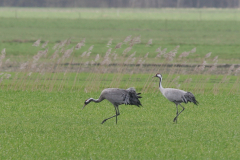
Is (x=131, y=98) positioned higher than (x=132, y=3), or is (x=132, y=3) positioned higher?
(x=131, y=98)

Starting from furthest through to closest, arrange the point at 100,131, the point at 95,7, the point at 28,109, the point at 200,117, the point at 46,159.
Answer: the point at 95,7 < the point at 28,109 < the point at 200,117 < the point at 100,131 < the point at 46,159

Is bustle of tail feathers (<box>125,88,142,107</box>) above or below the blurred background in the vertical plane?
above

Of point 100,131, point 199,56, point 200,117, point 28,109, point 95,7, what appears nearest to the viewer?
point 100,131

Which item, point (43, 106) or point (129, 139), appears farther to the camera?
point (43, 106)

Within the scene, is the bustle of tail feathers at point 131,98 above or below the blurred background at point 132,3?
above

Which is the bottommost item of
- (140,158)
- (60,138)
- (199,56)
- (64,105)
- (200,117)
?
(199,56)

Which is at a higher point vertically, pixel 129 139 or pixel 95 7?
pixel 129 139

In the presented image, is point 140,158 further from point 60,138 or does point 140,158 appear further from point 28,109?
point 28,109

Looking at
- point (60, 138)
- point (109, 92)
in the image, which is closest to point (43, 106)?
point (109, 92)

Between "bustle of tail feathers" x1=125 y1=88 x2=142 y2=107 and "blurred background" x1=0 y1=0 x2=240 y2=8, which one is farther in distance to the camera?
"blurred background" x1=0 y1=0 x2=240 y2=8

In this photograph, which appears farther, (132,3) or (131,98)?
(132,3)

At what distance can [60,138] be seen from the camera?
35.9 ft

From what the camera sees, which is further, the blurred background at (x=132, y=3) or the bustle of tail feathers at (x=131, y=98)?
the blurred background at (x=132, y=3)

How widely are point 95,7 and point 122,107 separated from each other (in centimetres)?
11714
